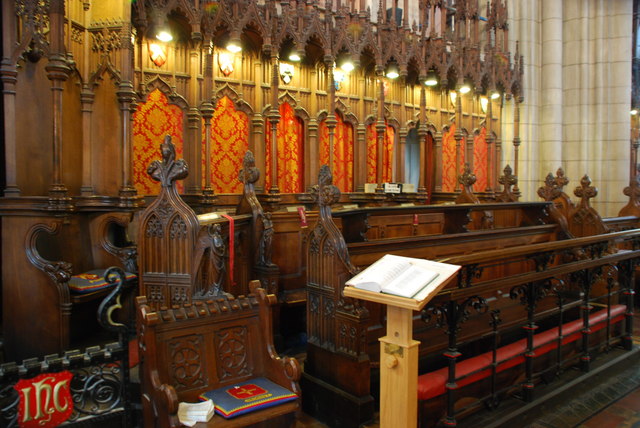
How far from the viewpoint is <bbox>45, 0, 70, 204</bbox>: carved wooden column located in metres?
4.15

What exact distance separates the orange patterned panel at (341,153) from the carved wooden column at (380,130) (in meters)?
0.48

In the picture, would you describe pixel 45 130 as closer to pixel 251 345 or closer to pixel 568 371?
pixel 251 345

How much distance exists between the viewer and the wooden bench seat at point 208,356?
214 cm

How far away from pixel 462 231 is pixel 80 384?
3.95 metres

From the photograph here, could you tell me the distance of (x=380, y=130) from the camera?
26.7ft

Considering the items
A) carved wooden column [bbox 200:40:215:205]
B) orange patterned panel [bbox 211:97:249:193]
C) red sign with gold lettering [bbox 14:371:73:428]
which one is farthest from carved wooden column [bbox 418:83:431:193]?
red sign with gold lettering [bbox 14:371:73:428]

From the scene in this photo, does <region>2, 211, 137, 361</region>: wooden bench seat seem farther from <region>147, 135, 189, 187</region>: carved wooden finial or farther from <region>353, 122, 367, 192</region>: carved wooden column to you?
<region>353, 122, 367, 192</region>: carved wooden column

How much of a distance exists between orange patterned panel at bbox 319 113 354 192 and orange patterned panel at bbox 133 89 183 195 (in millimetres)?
2557

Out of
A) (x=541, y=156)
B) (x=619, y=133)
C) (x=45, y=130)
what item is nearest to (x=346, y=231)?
(x=45, y=130)

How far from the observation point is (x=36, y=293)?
3.61 metres

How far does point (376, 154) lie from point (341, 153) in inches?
27.4

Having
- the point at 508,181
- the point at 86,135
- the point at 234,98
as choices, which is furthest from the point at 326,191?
the point at 508,181

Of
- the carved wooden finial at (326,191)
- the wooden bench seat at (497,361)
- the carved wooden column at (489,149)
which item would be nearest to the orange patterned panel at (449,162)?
the carved wooden column at (489,149)

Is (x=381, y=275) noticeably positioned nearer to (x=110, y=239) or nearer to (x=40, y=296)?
(x=40, y=296)
